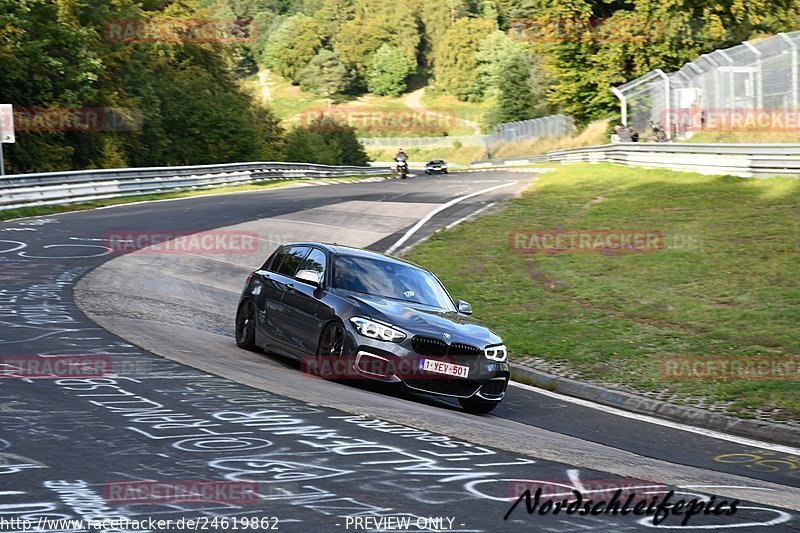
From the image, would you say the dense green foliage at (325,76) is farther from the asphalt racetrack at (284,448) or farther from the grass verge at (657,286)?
the asphalt racetrack at (284,448)

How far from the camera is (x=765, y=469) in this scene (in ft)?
29.0

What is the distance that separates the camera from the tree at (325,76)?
584 feet

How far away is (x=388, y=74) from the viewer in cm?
17938

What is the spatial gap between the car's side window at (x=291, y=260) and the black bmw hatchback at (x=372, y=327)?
0.06ft

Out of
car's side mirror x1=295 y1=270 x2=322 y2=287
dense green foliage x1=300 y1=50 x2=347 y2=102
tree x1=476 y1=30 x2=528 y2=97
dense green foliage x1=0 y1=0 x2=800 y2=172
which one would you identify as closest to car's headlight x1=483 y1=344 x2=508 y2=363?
car's side mirror x1=295 y1=270 x2=322 y2=287

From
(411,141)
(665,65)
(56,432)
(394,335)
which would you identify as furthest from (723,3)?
(411,141)

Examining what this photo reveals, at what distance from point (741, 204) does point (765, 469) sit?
17881mm

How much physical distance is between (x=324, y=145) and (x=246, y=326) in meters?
64.3

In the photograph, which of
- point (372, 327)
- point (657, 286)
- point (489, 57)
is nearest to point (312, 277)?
point (372, 327)

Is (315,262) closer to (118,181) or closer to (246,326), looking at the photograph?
(246,326)

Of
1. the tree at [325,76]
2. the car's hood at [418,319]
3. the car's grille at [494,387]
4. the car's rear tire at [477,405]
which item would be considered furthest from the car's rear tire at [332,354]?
the tree at [325,76]

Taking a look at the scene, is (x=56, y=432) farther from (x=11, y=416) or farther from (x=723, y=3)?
(x=723, y=3)

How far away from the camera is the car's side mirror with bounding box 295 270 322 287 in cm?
1188

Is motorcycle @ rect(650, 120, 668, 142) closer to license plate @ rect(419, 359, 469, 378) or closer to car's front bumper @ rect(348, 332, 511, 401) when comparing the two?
car's front bumper @ rect(348, 332, 511, 401)
